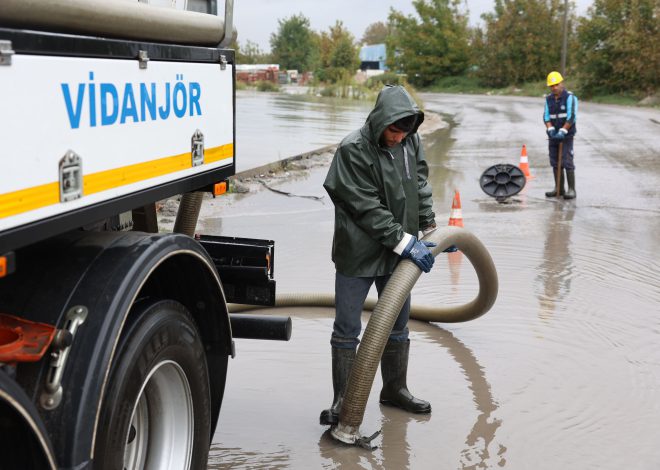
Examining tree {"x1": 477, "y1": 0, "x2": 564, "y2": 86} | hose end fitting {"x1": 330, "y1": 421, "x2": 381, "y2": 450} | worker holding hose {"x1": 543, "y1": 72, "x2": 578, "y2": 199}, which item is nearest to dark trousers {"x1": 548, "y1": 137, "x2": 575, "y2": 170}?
worker holding hose {"x1": 543, "y1": 72, "x2": 578, "y2": 199}

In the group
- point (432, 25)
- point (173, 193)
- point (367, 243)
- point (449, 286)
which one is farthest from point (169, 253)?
point (432, 25)

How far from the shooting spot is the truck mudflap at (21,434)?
2221 millimetres

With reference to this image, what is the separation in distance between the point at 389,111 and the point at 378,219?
546 millimetres

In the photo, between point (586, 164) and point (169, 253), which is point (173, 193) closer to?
point (169, 253)

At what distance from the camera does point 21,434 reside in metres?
2.33

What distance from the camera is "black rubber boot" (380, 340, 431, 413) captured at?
4867 millimetres

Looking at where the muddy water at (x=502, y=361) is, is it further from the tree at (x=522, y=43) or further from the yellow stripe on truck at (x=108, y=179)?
the tree at (x=522, y=43)

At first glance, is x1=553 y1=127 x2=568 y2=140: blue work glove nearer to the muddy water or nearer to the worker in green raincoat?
the muddy water

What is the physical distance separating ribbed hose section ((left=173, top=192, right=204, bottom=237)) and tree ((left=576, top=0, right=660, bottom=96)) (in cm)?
4456

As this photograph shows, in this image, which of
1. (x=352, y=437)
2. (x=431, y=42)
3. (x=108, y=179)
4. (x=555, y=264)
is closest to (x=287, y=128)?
(x=555, y=264)

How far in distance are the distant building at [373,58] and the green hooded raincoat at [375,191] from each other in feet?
321

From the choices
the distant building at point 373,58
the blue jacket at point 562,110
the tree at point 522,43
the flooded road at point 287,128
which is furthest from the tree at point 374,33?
the blue jacket at point 562,110

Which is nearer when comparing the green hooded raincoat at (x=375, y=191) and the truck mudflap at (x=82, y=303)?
the truck mudflap at (x=82, y=303)

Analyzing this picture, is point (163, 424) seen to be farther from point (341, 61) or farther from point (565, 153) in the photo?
point (341, 61)
